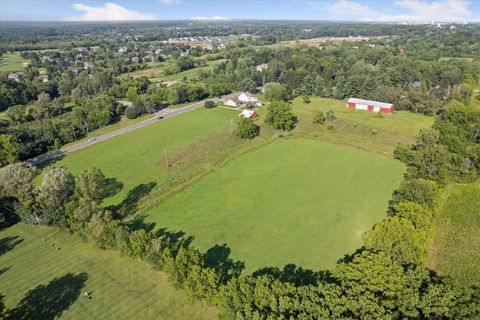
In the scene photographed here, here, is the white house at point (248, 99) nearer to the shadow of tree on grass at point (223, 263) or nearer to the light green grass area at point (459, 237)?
the light green grass area at point (459, 237)

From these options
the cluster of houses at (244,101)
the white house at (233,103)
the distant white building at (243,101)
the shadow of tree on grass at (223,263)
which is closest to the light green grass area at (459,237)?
the shadow of tree on grass at (223,263)

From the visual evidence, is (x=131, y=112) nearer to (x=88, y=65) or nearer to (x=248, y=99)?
(x=248, y=99)

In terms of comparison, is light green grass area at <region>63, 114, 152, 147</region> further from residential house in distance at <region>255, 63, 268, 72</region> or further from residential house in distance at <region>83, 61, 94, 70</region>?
residential house in distance at <region>83, 61, 94, 70</region>

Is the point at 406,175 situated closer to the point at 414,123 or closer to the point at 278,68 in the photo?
the point at 414,123

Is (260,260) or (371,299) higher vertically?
(371,299)

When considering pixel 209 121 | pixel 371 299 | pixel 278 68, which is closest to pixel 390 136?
pixel 209 121

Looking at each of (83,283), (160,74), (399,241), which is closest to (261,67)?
(160,74)
